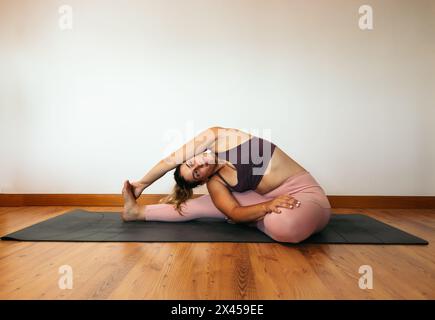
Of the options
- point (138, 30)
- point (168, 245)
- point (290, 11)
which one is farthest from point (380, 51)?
point (168, 245)

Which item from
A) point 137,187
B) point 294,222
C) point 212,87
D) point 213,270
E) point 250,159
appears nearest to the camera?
point 213,270

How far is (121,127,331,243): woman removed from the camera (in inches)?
77.0

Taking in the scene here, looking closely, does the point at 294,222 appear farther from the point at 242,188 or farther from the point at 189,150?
the point at 189,150

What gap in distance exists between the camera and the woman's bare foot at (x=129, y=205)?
8.05 feet

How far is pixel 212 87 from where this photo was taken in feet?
11.6

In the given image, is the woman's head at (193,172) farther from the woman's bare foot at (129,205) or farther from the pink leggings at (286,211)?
the woman's bare foot at (129,205)

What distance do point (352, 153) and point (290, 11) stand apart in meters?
1.49

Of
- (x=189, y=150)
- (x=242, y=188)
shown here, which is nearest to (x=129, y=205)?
(x=189, y=150)

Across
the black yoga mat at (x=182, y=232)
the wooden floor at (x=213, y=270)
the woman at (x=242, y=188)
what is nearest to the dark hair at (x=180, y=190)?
the woman at (x=242, y=188)

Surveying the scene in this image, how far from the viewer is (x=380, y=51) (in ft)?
11.4

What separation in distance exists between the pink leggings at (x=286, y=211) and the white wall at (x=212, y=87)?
3.30 ft

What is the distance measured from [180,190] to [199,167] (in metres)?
0.31

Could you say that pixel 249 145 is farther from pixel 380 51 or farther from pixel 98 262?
pixel 380 51
